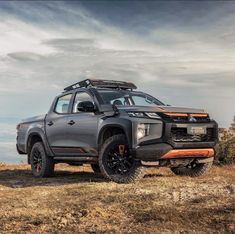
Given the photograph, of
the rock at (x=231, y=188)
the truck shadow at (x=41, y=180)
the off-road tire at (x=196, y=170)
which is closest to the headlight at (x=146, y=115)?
the truck shadow at (x=41, y=180)

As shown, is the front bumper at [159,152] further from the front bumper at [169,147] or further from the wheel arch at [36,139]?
the wheel arch at [36,139]

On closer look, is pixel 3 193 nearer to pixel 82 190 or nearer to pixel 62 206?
pixel 82 190

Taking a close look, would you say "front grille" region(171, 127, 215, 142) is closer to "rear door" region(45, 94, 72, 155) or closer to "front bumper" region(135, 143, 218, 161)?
"front bumper" region(135, 143, 218, 161)

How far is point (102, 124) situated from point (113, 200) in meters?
2.62

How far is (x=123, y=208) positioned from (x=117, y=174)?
257 cm

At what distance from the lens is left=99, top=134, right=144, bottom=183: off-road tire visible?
8.50 metres

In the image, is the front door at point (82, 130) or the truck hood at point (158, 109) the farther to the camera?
the front door at point (82, 130)

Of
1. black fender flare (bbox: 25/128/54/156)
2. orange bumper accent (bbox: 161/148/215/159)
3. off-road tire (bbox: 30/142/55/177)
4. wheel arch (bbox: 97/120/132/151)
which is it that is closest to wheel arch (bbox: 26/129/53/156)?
black fender flare (bbox: 25/128/54/156)

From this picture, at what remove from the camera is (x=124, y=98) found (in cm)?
998

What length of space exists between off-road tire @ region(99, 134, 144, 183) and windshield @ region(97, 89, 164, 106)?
106cm

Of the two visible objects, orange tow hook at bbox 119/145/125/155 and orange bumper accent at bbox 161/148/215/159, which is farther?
orange tow hook at bbox 119/145/125/155

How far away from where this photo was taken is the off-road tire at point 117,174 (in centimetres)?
850

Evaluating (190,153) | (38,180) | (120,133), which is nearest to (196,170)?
(190,153)

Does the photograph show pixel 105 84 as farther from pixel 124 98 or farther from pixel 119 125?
pixel 119 125
